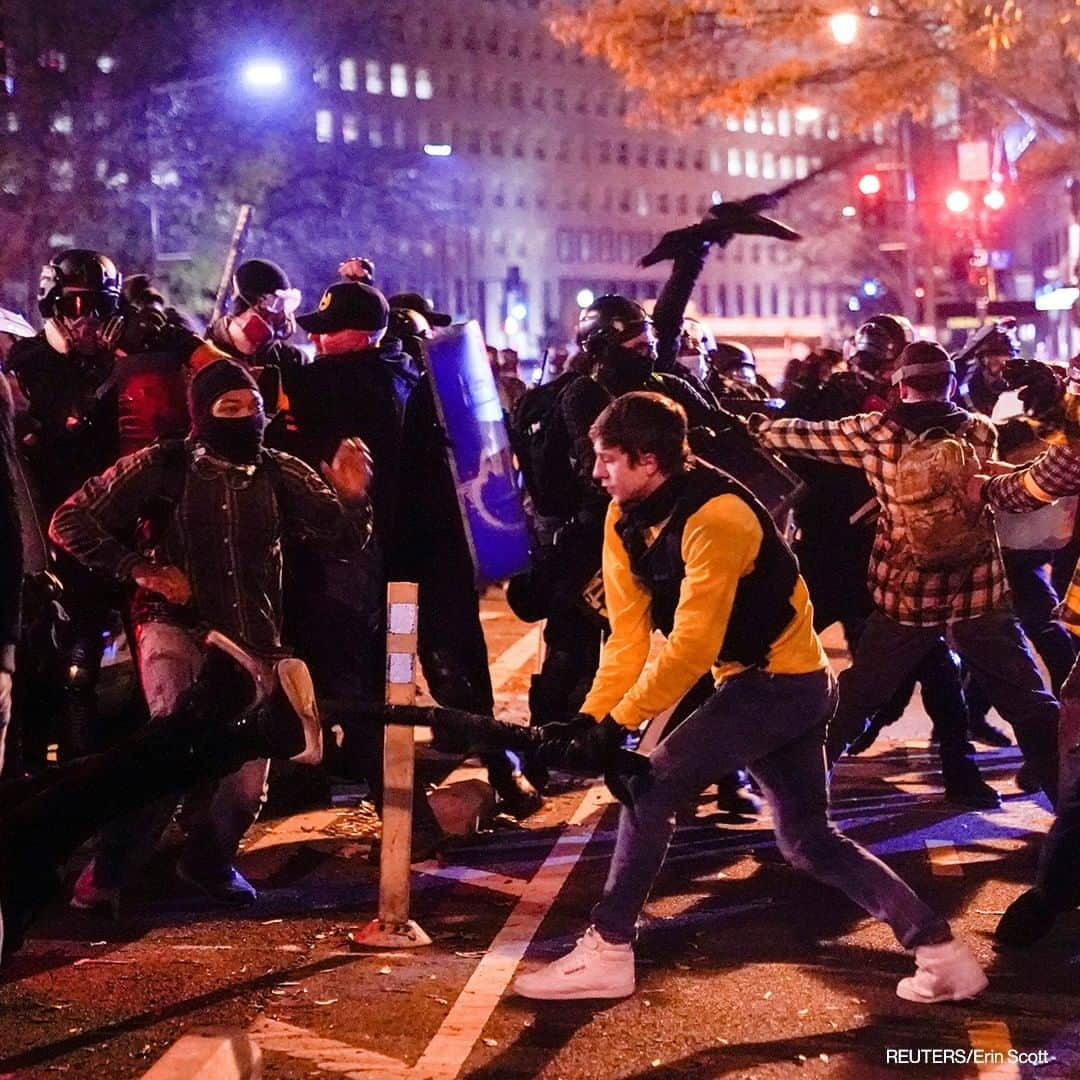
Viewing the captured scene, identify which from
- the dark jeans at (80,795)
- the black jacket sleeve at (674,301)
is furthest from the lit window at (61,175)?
the dark jeans at (80,795)

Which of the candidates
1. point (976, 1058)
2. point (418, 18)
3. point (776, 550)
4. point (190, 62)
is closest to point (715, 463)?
point (776, 550)

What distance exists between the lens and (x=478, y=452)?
8.07 metres

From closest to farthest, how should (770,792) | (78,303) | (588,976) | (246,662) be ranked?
(588,976) → (770,792) → (246,662) → (78,303)

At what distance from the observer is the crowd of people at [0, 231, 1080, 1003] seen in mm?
5566

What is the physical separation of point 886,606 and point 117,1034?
352 centimetres

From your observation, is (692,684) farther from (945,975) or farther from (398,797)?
(398,797)

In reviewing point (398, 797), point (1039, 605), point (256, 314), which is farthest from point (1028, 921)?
point (256, 314)

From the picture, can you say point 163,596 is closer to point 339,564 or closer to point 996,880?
point 339,564

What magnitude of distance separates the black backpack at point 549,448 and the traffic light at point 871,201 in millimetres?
20447

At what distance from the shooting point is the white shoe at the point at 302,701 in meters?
6.10

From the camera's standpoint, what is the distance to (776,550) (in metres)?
5.57

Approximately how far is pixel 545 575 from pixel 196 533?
2247mm

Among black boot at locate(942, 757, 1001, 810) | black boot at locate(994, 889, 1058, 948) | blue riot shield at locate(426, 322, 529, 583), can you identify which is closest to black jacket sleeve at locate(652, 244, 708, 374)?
blue riot shield at locate(426, 322, 529, 583)

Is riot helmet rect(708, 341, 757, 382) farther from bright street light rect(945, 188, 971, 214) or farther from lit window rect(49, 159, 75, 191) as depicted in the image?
lit window rect(49, 159, 75, 191)
